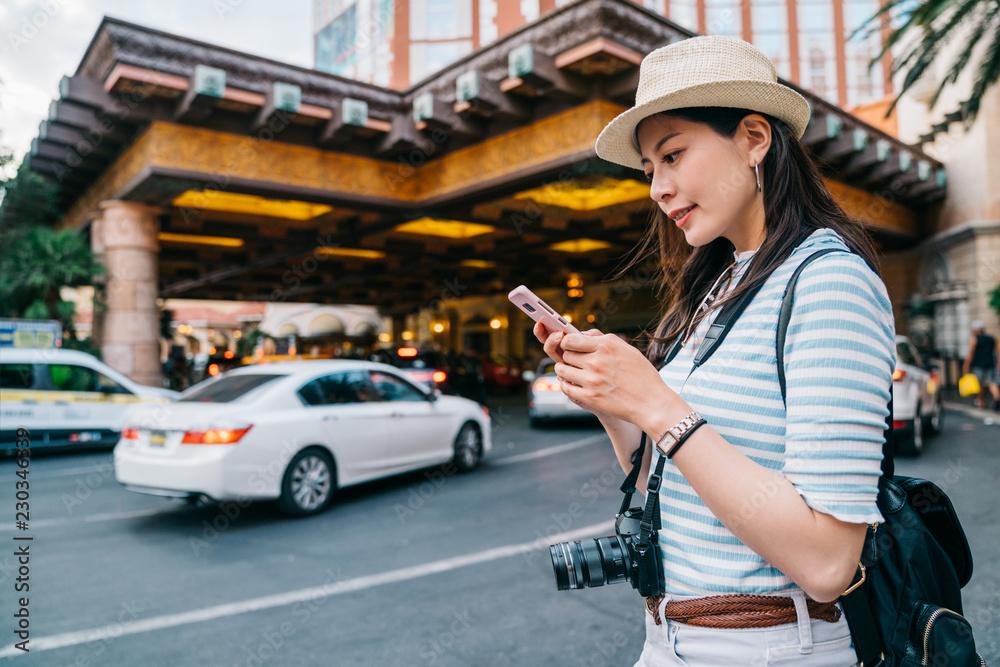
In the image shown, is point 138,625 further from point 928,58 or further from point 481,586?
point 928,58

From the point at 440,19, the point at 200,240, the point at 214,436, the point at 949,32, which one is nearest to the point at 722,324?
the point at 214,436

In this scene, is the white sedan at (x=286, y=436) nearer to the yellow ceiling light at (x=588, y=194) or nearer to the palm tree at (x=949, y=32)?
the yellow ceiling light at (x=588, y=194)

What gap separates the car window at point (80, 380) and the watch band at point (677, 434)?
1196 centimetres

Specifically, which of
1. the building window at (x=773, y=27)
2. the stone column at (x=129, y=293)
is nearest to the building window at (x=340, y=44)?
the building window at (x=773, y=27)

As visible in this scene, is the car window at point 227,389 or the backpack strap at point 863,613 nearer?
the backpack strap at point 863,613

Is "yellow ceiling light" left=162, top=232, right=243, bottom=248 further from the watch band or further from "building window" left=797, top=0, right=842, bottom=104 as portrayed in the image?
"building window" left=797, top=0, right=842, bottom=104

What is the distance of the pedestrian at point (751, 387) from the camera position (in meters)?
0.98

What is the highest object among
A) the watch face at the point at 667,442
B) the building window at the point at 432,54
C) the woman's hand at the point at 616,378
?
the building window at the point at 432,54

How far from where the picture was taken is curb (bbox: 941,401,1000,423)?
12508 mm

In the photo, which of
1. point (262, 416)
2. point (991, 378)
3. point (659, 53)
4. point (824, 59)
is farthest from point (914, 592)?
point (824, 59)

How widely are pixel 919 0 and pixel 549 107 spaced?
22.5 ft

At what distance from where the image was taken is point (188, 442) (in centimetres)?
601

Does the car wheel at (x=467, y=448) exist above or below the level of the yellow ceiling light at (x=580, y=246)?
below

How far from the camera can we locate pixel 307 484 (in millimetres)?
6449
